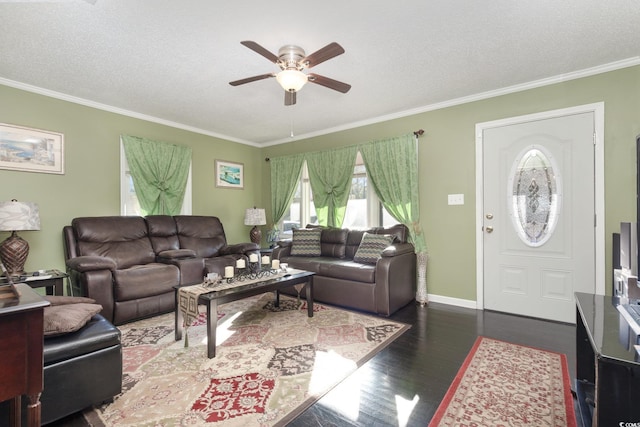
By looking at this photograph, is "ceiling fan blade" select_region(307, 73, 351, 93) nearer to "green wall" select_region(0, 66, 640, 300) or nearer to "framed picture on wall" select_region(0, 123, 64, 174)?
"green wall" select_region(0, 66, 640, 300)

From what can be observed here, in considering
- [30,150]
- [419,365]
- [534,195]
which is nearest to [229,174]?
[30,150]

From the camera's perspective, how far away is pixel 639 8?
6.70 ft

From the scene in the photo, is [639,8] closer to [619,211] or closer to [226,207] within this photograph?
[619,211]

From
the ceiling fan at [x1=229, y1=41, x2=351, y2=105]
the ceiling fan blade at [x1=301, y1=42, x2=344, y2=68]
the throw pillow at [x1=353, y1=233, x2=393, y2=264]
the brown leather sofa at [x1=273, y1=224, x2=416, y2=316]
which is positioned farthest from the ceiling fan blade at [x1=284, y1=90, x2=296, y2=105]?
the throw pillow at [x1=353, y1=233, x2=393, y2=264]

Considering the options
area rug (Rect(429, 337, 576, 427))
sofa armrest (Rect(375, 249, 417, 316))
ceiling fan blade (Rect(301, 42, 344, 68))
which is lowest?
area rug (Rect(429, 337, 576, 427))

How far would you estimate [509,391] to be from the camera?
1866 millimetres

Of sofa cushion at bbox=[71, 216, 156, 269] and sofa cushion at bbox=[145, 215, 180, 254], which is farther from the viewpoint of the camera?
sofa cushion at bbox=[145, 215, 180, 254]

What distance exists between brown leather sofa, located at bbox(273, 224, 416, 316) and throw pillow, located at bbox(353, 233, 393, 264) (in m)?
0.08

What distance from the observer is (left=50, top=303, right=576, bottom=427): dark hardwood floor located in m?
1.66

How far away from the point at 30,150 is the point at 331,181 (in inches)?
145

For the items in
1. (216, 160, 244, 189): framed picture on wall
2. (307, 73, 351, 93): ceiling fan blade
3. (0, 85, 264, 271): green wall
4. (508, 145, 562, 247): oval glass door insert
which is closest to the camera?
(307, 73, 351, 93): ceiling fan blade

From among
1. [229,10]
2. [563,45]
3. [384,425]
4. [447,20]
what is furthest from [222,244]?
[563,45]

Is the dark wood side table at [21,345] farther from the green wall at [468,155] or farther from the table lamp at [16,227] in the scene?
the green wall at [468,155]

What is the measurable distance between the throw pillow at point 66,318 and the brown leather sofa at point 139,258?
1234 mm
